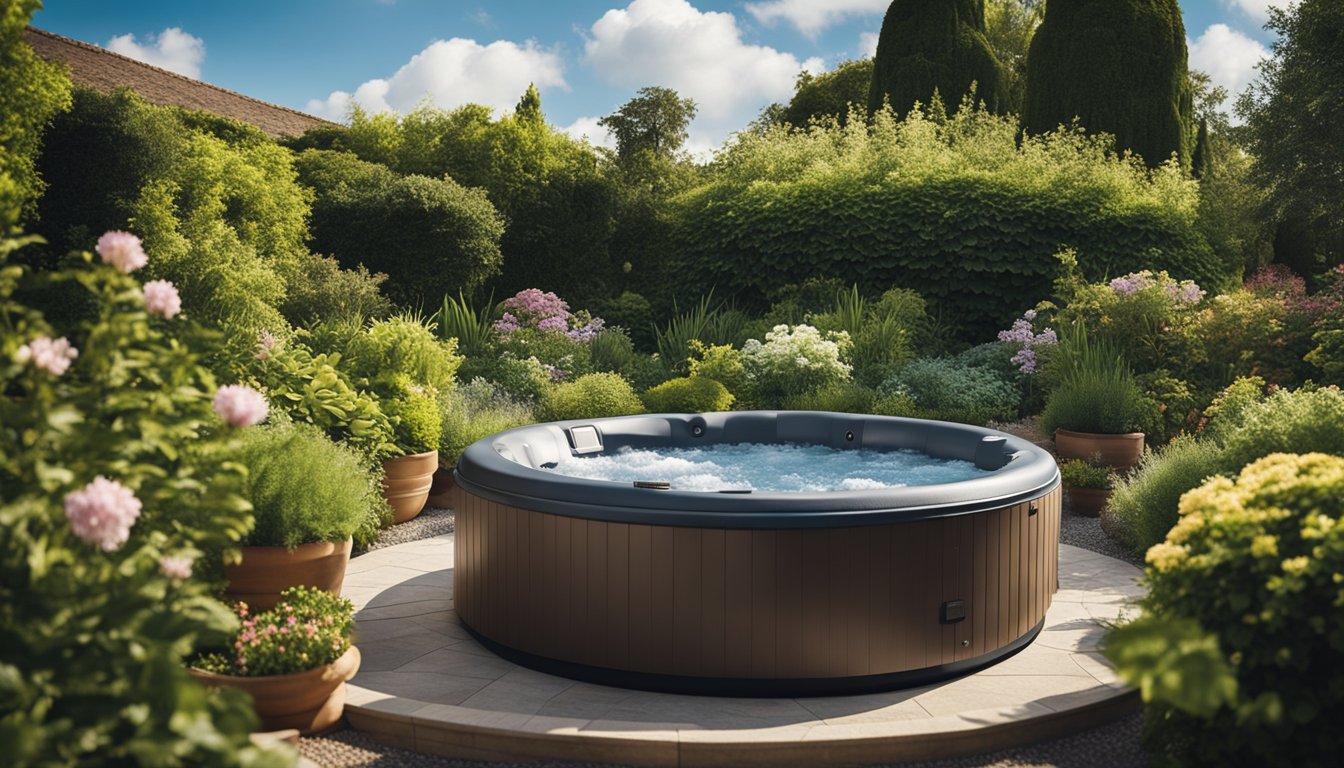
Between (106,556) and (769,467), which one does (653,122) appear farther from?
(106,556)

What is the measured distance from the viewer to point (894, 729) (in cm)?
313

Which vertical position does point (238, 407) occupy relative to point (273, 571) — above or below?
above

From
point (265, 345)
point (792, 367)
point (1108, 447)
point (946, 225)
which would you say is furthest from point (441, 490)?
point (946, 225)

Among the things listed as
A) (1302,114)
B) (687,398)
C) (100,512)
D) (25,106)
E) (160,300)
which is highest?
(1302,114)

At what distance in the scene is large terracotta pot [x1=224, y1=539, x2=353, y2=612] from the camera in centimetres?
383

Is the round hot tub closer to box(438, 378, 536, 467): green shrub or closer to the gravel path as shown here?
the gravel path

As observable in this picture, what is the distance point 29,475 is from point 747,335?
8522 mm

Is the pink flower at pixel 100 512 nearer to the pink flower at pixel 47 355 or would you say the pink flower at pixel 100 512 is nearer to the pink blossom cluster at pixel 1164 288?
the pink flower at pixel 47 355

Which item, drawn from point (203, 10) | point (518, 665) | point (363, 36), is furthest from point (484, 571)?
point (203, 10)

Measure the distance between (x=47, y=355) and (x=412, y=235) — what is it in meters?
10.8

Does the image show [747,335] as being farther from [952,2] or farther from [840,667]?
[952,2]

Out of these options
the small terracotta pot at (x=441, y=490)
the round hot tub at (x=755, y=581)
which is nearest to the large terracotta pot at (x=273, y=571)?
the round hot tub at (x=755, y=581)

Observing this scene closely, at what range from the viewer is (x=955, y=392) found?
830 centimetres

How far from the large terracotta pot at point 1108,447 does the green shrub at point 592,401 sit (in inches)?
130
